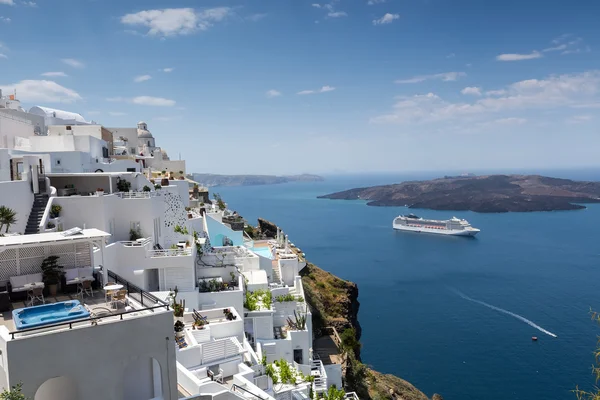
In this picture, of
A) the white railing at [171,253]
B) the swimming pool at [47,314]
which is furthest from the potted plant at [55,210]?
the swimming pool at [47,314]

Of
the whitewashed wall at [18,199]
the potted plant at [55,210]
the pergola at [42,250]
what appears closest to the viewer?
the pergola at [42,250]

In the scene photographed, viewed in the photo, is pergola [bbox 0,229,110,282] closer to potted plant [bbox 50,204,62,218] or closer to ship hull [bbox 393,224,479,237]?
potted plant [bbox 50,204,62,218]

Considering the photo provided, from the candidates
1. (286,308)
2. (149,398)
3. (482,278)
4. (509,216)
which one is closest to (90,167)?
(286,308)

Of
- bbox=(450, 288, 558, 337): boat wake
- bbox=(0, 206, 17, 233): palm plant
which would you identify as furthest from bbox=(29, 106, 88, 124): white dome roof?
bbox=(450, 288, 558, 337): boat wake

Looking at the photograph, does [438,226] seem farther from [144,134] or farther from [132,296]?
[132,296]

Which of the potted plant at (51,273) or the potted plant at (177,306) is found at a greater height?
the potted plant at (51,273)

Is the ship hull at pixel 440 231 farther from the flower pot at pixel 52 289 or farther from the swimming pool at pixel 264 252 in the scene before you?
the flower pot at pixel 52 289

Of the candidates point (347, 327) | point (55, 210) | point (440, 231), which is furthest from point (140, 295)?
point (440, 231)
